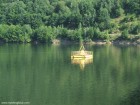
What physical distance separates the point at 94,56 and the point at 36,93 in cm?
7325

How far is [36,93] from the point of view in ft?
280

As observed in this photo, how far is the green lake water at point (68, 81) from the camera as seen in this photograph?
80.6m

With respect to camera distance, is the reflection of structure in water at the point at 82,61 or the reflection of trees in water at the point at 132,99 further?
the reflection of structure in water at the point at 82,61

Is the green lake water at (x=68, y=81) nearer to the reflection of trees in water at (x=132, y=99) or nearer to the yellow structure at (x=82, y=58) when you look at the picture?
the reflection of trees in water at (x=132, y=99)

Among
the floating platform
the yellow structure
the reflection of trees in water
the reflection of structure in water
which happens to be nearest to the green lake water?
the reflection of trees in water

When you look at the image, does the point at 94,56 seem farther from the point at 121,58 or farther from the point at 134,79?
the point at 134,79

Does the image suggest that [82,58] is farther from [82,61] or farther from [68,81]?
[68,81]

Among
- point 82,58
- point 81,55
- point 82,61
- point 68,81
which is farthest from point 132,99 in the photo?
point 81,55

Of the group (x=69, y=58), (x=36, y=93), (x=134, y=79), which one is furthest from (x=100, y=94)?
(x=69, y=58)

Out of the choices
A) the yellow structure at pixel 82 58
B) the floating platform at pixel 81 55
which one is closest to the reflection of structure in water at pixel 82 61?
the yellow structure at pixel 82 58

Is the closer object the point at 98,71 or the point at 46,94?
the point at 46,94

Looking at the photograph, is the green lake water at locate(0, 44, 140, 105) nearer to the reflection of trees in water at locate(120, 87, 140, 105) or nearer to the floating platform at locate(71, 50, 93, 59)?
the reflection of trees in water at locate(120, 87, 140, 105)

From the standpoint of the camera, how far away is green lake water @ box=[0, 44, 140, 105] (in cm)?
8062

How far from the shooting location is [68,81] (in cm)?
10050
